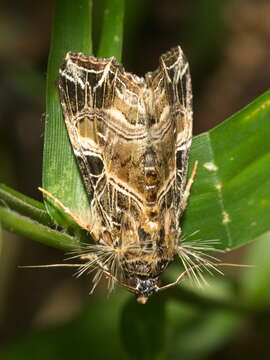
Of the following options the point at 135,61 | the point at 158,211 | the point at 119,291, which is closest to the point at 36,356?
the point at 119,291

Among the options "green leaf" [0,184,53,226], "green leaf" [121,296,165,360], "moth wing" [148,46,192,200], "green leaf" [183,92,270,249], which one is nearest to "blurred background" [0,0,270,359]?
"green leaf" [121,296,165,360]

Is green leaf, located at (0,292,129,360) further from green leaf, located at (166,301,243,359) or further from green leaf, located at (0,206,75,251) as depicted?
green leaf, located at (0,206,75,251)

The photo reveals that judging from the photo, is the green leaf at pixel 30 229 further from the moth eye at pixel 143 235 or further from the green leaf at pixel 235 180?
the green leaf at pixel 235 180

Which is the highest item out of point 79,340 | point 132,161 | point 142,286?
point 132,161

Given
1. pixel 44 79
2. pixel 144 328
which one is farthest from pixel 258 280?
pixel 44 79

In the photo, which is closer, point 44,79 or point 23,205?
point 23,205

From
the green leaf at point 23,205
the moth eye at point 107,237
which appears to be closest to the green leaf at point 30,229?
the green leaf at point 23,205

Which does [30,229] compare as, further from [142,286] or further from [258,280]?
[258,280]
